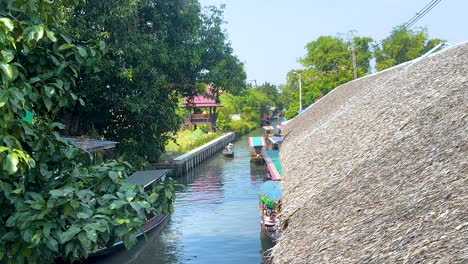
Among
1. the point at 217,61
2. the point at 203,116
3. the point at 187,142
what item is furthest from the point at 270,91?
the point at 217,61

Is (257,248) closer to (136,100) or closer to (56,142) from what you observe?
(136,100)

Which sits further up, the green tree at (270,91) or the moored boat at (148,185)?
the green tree at (270,91)

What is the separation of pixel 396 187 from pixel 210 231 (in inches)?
615

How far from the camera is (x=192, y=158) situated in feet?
135

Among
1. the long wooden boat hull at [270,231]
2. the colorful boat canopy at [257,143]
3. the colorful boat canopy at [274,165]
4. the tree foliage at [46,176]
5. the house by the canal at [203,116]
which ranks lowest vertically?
the long wooden boat hull at [270,231]

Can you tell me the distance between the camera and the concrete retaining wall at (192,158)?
3559cm

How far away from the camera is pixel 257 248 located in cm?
1858

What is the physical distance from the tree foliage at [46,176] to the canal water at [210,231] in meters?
11.8

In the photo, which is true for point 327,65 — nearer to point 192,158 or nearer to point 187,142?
point 187,142

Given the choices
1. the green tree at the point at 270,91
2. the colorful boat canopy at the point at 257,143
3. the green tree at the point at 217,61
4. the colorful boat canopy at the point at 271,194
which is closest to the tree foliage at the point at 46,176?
the colorful boat canopy at the point at 271,194

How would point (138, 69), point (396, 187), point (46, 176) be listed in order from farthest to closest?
point (138, 69) < point (396, 187) < point (46, 176)

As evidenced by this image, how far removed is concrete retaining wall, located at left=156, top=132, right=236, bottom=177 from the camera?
117 feet

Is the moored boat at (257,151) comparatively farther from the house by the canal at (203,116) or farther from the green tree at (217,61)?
the house by the canal at (203,116)

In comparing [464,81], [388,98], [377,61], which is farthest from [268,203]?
[377,61]
